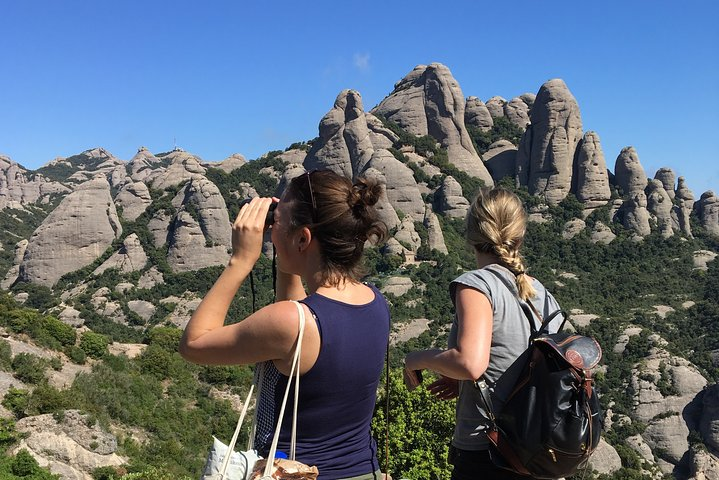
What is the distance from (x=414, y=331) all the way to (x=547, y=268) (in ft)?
60.3

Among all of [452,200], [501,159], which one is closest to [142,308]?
[452,200]

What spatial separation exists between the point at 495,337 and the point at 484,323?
0.68ft

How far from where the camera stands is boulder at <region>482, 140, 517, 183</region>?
67.4 m

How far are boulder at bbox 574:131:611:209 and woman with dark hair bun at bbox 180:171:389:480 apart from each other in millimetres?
63075

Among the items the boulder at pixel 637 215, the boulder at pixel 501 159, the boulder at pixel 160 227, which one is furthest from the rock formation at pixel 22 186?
the boulder at pixel 637 215

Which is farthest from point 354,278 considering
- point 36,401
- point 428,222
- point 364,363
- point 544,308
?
point 428,222

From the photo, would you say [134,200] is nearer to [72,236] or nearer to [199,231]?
[72,236]

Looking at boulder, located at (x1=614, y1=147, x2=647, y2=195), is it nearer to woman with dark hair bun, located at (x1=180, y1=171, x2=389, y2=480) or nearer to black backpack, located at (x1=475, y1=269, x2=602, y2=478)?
black backpack, located at (x1=475, y1=269, x2=602, y2=478)

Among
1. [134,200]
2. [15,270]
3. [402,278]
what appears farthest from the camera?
[134,200]

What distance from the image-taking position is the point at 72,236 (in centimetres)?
5350

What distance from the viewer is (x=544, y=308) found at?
2.80 metres

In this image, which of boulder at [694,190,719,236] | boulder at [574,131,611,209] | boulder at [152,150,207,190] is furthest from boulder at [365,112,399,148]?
boulder at [694,190,719,236]

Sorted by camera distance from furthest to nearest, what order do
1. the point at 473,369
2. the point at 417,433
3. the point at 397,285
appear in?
the point at 397,285 < the point at 417,433 < the point at 473,369

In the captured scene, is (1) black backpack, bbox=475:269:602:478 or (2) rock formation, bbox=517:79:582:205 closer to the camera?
(1) black backpack, bbox=475:269:602:478
